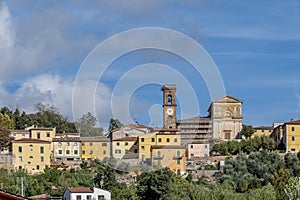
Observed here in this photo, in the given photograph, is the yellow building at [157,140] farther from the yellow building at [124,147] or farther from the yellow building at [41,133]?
the yellow building at [41,133]

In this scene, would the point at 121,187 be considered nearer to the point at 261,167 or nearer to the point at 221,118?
the point at 261,167

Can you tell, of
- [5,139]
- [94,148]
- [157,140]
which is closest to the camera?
[5,139]

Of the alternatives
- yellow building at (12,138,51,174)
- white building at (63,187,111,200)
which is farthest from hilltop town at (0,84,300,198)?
white building at (63,187,111,200)

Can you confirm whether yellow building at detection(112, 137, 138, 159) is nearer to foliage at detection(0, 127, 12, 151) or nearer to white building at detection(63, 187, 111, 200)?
foliage at detection(0, 127, 12, 151)

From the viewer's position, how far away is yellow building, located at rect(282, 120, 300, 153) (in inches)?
2435

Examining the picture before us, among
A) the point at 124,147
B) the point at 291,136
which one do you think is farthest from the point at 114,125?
the point at 291,136

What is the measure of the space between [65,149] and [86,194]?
19758 millimetres

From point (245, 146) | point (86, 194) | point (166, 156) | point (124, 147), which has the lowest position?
point (86, 194)

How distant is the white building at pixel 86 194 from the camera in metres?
40.6

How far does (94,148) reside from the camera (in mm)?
60750

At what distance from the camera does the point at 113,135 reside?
6216 cm

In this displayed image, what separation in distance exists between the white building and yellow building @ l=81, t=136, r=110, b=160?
17532mm

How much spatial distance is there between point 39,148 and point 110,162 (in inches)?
208

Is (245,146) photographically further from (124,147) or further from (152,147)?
(124,147)
